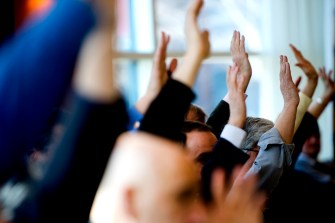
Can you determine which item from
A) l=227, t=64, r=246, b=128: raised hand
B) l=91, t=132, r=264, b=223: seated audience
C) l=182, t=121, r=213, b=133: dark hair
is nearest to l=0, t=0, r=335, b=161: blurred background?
l=182, t=121, r=213, b=133: dark hair

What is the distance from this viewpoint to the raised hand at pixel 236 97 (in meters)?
0.88

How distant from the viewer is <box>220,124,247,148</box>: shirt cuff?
0.80 meters

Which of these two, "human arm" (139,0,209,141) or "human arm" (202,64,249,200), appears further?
"human arm" (202,64,249,200)

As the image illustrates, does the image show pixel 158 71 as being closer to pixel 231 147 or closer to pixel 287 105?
pixel 231 147

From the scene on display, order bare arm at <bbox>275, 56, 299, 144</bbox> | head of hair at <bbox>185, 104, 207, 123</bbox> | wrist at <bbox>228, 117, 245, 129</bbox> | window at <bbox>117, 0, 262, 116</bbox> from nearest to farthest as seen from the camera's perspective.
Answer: wrist at <bbox>228, 117, 245, 129</bbox>
bare arm at <bbox>275, 56, 299, 144</bbox>
head of hair at <bbox>185, 104, 207, 123</bbox>
window at <bbox>117, 0, 262, 116</bbox>

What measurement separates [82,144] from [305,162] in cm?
233

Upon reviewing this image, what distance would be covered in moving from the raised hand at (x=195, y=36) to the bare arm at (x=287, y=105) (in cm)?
56

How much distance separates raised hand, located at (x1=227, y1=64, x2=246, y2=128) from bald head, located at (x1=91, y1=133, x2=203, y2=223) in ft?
1.18

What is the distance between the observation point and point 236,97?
0.93m

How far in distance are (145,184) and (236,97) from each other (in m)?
0.47

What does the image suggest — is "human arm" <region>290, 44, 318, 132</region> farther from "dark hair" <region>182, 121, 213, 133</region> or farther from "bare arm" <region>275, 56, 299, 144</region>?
"dark hair" <region>182, 121, 213, 133</region>

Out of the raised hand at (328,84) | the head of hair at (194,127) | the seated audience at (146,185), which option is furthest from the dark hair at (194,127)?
the raised hand at (328,84)

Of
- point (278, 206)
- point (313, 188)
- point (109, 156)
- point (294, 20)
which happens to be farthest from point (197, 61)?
point (294, 20)

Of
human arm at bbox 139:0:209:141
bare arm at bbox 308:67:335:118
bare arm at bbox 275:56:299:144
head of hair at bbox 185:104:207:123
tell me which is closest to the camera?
human arm at bbox 139:0:209:141
